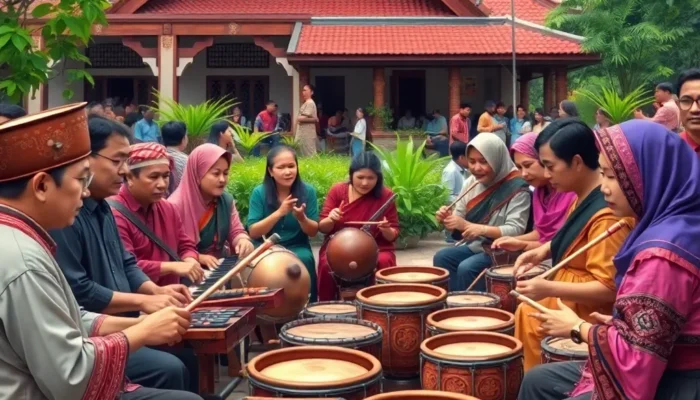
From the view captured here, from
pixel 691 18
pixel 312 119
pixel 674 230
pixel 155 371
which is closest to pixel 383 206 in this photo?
pixel 155 371

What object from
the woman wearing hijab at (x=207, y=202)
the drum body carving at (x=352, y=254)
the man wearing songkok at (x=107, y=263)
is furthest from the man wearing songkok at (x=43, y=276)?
the drum body carving at (x=352, y=254)

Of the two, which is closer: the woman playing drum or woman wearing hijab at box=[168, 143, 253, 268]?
woman wearing hijab at box=[168, 143, 253, 268]

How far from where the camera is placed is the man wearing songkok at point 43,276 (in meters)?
2.31

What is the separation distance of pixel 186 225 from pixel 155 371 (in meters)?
1.72

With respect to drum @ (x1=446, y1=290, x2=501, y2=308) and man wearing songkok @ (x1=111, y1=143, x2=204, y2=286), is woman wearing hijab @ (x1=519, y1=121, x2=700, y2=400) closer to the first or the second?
drum @ (x1=446, y1=290, x2=501, y2=308)

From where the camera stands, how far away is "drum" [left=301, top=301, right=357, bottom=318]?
4.88 metres

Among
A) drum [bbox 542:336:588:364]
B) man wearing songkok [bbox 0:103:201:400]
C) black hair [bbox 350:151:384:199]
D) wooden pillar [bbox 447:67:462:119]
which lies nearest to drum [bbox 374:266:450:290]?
black hair [bbox 350:151:384:199]

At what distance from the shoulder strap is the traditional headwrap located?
23cm

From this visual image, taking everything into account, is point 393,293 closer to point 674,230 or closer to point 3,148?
point 674,230

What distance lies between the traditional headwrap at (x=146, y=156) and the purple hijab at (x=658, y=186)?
2.51 metres

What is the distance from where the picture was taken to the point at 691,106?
4.75m

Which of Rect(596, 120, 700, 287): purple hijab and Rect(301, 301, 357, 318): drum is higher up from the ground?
Rect(596, 120, 700, 287): purple hijab

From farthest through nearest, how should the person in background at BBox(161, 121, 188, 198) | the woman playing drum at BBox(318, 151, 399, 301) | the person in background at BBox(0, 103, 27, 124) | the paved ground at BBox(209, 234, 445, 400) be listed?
the paved ground at BBox(209, 234, 445, 400)
the person in background at BBox(161, 121, 188, 198)
the woman playing drum at BBox(318, 151, 399, 301)
the person in background at BBox(0, 103, 27, 124)

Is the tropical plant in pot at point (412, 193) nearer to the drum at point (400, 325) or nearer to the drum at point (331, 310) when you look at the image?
the drum at point (331, 310)
